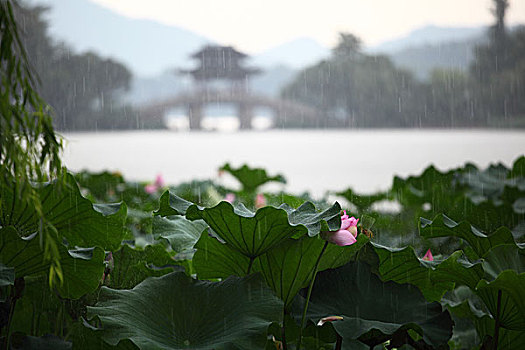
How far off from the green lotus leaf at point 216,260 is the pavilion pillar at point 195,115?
6020mm

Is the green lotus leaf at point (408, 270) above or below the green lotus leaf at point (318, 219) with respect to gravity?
below

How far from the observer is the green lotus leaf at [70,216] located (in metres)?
0.74

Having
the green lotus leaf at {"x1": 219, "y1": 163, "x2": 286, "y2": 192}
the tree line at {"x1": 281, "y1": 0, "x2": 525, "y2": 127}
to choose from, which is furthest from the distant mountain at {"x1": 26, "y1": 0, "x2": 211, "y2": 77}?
the green lotus leaf at {"x1": 219, "y1": 163, "x2": 286, "y2": 192}

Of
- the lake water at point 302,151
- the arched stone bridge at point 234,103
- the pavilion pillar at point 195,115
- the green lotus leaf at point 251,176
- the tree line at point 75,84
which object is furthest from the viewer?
the pavilion pillar at point 195,115

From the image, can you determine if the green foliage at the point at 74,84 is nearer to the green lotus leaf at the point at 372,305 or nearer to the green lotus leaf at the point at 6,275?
the green lotus leaf at the point at 6,275

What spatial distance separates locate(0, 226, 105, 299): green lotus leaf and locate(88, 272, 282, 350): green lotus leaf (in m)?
0.07

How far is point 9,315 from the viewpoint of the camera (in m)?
0.74

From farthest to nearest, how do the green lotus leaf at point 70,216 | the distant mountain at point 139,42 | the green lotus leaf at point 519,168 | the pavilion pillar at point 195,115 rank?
the distant mountain at point 139,42, the pavilion pillar at point 195,115, the green lotus leaf at point 519,168, the green lotus leaf at point 70,216

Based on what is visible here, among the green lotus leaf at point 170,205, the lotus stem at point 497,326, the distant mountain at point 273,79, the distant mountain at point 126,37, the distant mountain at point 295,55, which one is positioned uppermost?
the distant mountain at point 126,37

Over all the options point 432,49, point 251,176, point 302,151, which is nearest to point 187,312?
point 251,176

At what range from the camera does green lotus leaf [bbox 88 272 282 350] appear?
0.61 metres

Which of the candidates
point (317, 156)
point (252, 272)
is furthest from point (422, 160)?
point (252, 272)

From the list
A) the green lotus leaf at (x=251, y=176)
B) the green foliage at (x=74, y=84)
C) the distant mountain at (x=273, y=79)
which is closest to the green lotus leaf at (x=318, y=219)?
the green lotus leaf at (x=251, y=176)

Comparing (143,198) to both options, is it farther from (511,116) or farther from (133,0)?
(133,0)
